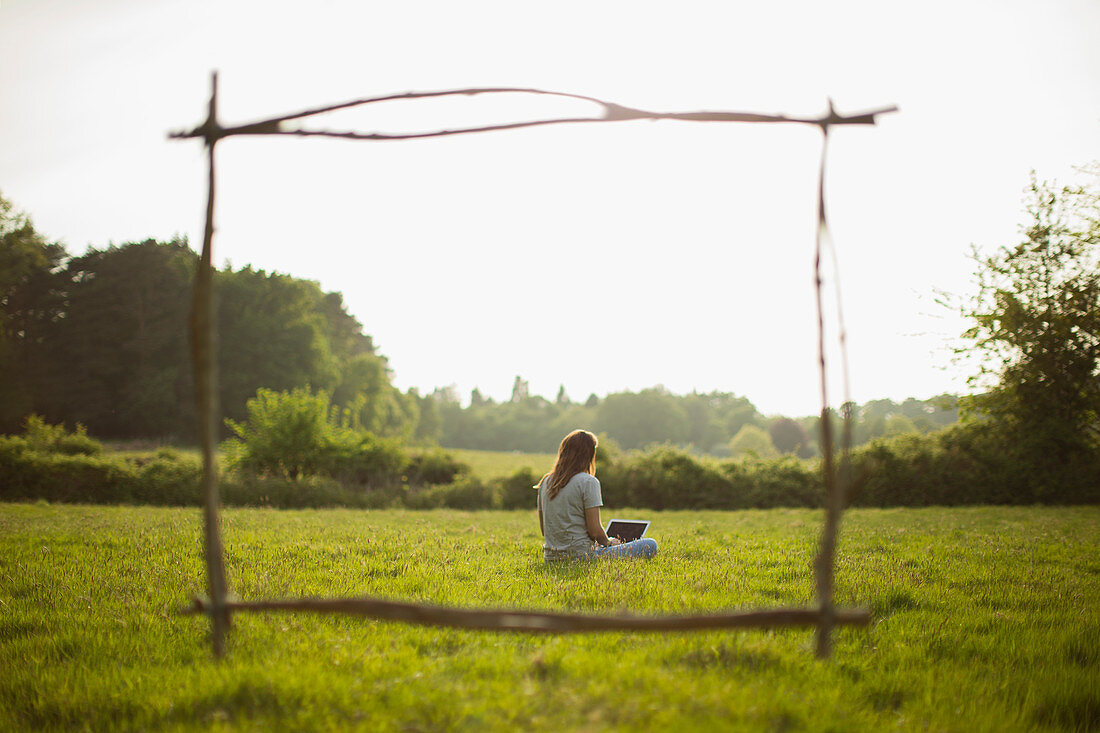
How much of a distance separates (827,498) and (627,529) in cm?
579

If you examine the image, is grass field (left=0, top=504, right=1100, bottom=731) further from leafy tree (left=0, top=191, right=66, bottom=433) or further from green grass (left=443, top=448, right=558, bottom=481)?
leafy tree (left=0, top=191, right=66, bottom=433)

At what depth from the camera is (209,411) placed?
317cm

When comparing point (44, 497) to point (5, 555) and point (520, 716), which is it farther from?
point (520, 716)

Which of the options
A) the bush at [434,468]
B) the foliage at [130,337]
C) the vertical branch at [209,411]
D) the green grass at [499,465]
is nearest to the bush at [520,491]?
the green grass at [499,465]

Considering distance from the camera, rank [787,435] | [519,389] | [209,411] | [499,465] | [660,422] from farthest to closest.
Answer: [519,389], [660,422], [787,435], [499,465], [209,411]

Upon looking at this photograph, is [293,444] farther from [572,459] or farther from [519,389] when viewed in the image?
[519,389]

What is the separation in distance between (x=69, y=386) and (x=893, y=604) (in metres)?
60.0

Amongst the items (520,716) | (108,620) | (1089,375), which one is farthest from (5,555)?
(1089,375)

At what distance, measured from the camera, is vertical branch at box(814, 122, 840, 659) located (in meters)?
2.96

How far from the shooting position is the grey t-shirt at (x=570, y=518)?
6777 mm

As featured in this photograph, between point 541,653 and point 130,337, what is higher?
point 130,337

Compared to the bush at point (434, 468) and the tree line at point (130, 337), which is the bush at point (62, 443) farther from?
the tree line at point (130, 337)

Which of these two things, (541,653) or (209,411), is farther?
(541,653)

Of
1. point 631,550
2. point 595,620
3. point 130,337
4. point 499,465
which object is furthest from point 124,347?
point 595,620
